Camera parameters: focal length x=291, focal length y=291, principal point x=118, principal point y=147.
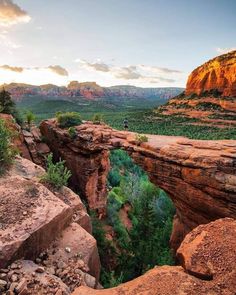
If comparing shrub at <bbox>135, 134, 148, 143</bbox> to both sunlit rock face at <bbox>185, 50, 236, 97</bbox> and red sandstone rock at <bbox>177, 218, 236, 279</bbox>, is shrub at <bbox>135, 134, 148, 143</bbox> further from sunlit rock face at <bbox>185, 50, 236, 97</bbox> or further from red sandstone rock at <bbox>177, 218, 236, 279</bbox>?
sunlit rock face at <bbox>185, 50, 236, 97</bbox>

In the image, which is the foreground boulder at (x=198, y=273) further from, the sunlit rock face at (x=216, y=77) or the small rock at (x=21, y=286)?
the sunlit rock face at (x=216, y=77)

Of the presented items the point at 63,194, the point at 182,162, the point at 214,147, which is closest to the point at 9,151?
the point at 63,194

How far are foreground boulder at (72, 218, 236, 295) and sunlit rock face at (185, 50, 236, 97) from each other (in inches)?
2999

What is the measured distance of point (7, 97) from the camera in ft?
64.1

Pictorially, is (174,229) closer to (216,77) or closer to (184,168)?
(184,168)

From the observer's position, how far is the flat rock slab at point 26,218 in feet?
19.6

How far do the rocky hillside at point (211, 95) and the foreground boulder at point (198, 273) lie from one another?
174 ft

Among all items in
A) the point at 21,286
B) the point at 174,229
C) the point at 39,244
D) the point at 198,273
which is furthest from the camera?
the point at 174,229

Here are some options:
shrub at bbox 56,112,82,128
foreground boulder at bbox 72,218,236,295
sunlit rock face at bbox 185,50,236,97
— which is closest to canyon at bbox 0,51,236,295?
foreground boulder at bbox 72,218,236,295

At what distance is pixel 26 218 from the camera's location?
6.78 meters

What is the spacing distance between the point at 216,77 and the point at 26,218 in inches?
3279

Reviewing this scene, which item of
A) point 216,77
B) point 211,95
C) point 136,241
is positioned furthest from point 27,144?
point 216,77

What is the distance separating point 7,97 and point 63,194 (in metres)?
12.3

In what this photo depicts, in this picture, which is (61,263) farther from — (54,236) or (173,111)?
(173,111)
